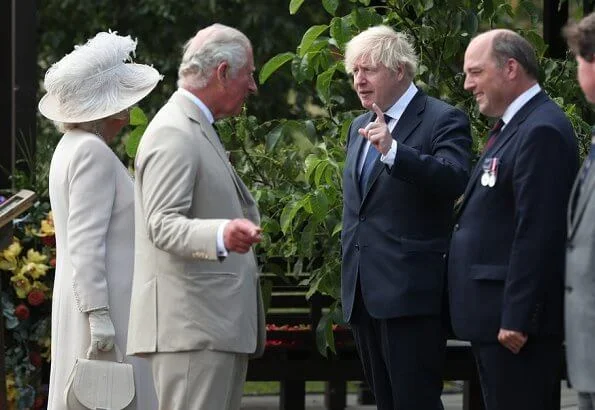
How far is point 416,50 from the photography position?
7242 mm

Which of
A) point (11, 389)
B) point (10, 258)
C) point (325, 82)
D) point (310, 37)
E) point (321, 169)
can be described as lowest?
point (11, 389)

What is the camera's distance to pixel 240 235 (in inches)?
181

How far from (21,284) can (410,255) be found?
2.74 meters

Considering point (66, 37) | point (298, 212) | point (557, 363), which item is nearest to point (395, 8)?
point (298, 212)

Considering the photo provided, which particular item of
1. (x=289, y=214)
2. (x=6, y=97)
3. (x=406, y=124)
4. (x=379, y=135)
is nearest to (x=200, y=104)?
(x=379, y=135)

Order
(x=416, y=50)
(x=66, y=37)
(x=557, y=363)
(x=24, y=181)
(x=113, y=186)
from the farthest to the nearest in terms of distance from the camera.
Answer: (x=66, y=37) < (x=24, y=181) < (x=416, y=50) < (x=113, y=186) < (x=557, y=363)

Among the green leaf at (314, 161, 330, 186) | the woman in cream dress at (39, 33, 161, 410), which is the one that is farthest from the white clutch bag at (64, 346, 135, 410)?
the green leaf at (314, 161, 330, 186)

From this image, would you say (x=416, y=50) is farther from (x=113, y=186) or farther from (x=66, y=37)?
(x=66, y=37)

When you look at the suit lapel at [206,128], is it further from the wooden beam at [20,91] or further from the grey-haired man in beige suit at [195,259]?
the wooden beam at [20,91]

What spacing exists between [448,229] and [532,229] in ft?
3.25

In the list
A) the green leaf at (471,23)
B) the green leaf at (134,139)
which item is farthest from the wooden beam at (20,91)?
the green leaf at (471,23)

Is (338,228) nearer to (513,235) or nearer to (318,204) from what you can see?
(318,204)

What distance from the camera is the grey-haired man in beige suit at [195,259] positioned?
190 inches

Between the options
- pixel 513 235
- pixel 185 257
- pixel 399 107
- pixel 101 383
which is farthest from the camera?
pixel 399 107
